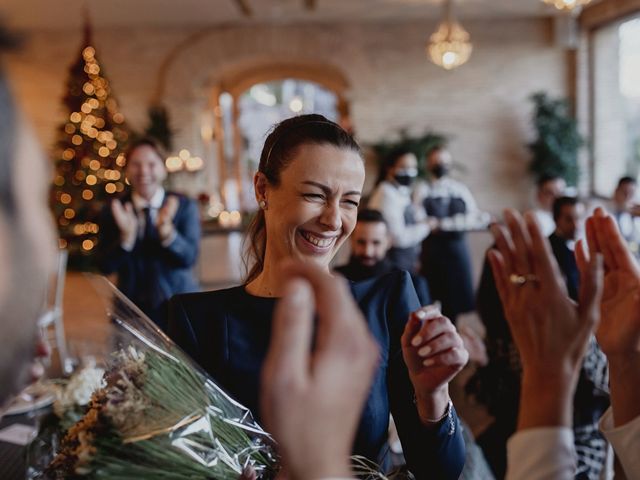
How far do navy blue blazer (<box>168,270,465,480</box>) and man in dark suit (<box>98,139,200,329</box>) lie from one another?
2.00m

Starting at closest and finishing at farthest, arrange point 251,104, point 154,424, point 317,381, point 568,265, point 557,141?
1. point 317,381
2. point 154,424
3. point 568,265
4. point 557,141
5. point 251,104

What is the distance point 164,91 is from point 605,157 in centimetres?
710

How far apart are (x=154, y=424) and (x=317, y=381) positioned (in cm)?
47

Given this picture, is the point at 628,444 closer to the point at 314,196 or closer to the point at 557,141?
the point at 314,196

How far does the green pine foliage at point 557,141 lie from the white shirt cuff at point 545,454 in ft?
32.1

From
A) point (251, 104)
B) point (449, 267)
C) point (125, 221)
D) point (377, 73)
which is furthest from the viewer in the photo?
point (251, 104)

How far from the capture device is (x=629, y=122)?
394 inches

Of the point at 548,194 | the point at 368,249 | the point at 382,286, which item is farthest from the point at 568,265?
the point at 548,194

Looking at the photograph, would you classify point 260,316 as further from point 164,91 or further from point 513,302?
point 164,91

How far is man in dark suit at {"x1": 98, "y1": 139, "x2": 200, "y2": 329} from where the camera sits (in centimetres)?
349

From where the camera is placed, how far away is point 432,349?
989 millimetres

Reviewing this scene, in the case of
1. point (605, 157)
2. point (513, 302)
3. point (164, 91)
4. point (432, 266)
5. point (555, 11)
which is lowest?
point (432, 266)

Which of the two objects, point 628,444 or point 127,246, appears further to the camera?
point 127,246

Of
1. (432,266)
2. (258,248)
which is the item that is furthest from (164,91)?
(258,248)
